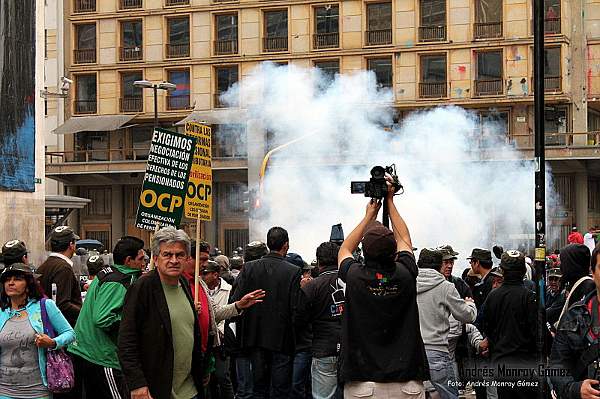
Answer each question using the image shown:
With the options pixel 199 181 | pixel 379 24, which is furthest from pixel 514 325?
pixel 379 24

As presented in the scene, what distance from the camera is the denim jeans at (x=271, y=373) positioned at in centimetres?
1038

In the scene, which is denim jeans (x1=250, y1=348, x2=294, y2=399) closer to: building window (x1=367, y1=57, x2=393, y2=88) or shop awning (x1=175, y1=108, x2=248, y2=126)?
building window (x1=367, y1=57, x2=393, y2=88)

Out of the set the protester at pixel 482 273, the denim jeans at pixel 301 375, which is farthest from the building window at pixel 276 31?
the denim jeans at pixel 301 375

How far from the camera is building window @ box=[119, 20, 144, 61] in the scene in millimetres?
54375

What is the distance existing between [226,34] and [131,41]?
197 inches

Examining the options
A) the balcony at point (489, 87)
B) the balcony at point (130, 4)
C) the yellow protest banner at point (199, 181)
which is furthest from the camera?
the balcony at point (130, 4)

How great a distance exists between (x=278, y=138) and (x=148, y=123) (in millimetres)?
10701

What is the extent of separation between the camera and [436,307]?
9.86 meters

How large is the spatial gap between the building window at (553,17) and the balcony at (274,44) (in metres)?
11.8

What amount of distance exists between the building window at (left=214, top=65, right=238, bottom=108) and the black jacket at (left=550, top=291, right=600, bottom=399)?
46.4m

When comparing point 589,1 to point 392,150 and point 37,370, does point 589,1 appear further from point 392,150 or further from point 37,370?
point 37,370

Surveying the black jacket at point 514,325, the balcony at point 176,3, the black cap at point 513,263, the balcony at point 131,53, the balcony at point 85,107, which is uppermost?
the balcony at point 176,3

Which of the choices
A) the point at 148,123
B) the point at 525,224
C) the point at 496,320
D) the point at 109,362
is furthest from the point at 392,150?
the point at 109,362

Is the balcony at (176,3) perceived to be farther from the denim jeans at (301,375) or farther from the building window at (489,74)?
the denim jeans at (301,375)
